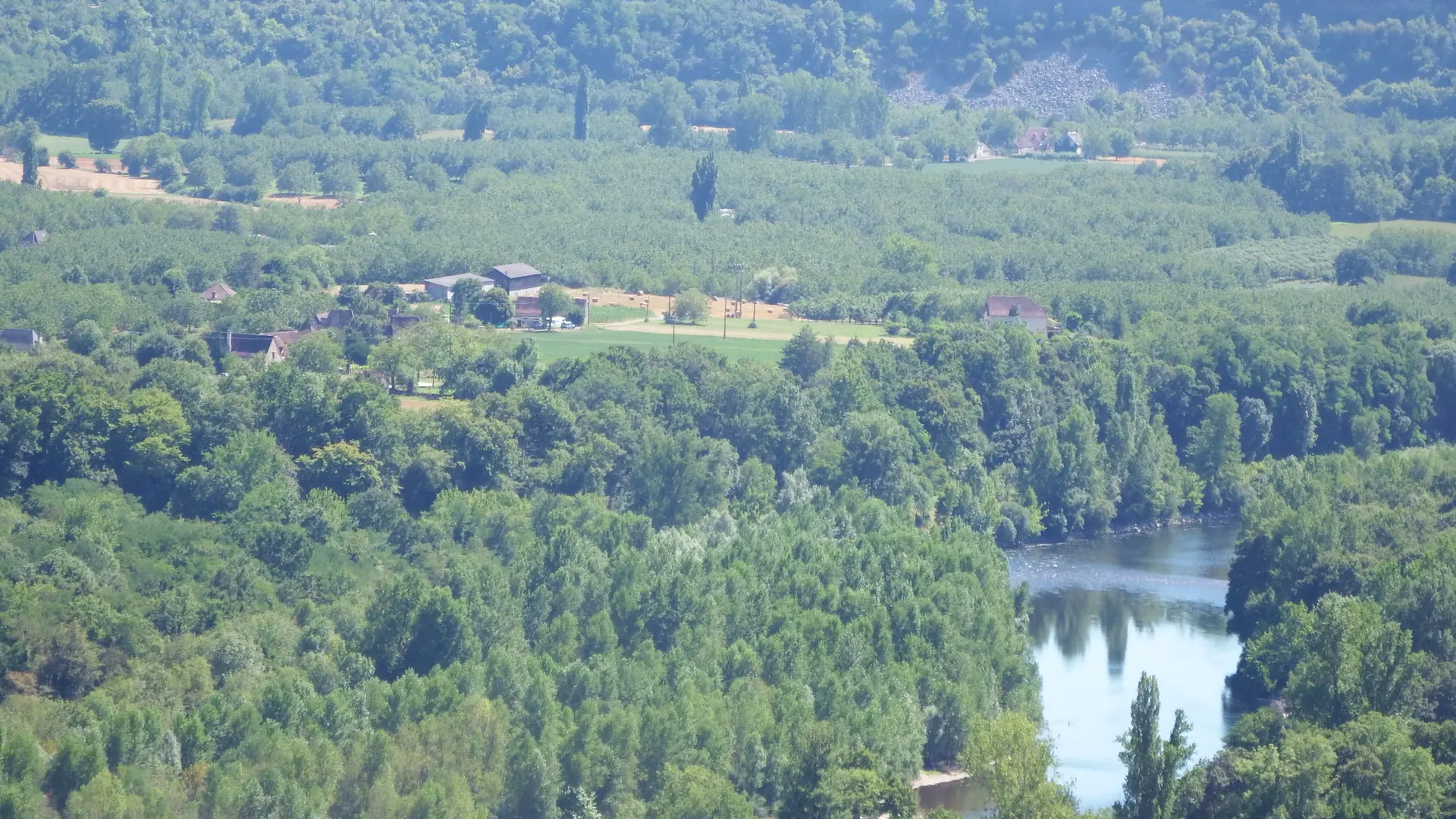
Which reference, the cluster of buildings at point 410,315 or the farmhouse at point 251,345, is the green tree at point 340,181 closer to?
the cluster of buildings at point 410,315

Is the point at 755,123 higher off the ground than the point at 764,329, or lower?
higher

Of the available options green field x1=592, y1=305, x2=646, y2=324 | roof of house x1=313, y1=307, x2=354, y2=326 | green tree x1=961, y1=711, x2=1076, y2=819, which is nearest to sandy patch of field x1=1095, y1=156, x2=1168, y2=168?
green field x1=592, y1=305, x2=646, y2=324

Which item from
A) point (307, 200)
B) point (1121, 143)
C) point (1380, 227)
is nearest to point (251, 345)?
point (307, 200)

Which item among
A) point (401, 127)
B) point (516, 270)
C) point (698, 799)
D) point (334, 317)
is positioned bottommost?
point (698, 799)

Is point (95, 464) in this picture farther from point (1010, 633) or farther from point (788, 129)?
point (788, 129)

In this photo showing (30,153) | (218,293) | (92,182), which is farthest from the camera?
(92,182)

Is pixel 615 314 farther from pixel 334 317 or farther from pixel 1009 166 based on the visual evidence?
pixel 1009 166

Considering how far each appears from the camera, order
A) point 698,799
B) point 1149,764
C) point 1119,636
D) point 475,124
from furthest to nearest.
Result: point 475,124 → point 1119,636 → point 1149,764 → point 698,799

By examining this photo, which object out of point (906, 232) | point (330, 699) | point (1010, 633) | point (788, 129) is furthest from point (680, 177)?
point (330, 699)

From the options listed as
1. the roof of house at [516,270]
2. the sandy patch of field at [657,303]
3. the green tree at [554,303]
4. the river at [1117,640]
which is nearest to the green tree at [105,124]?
the roof of house at [516,270]
